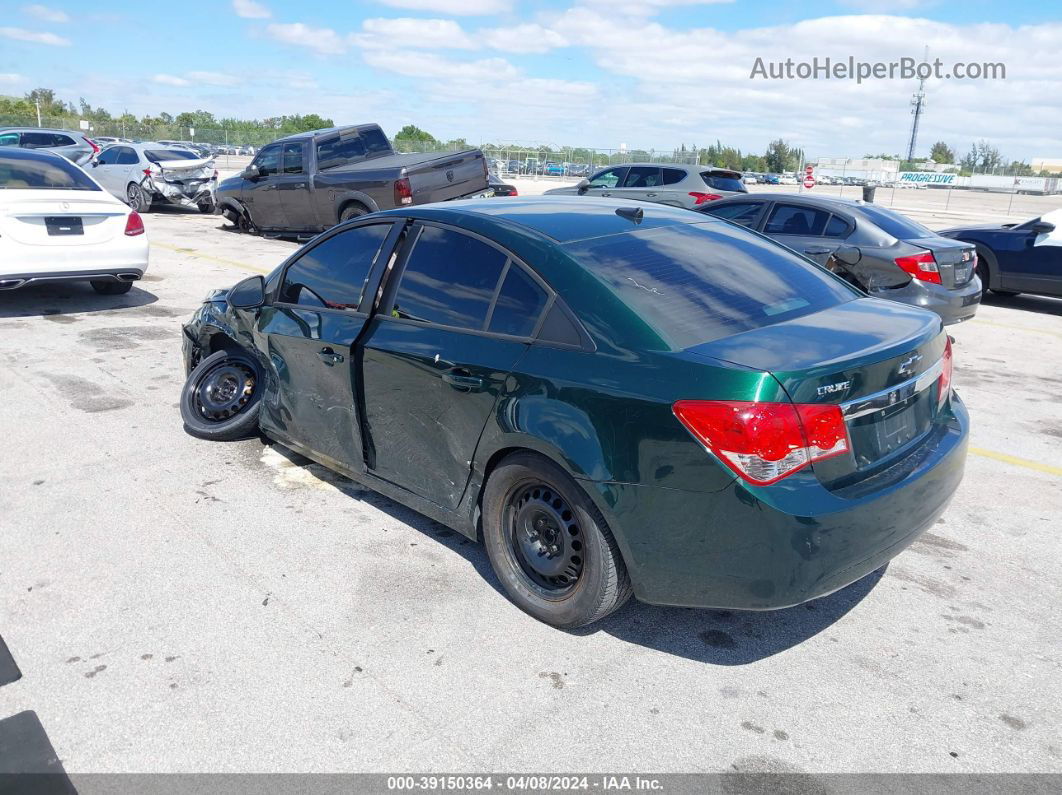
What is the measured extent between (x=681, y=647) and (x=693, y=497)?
33.1 inches

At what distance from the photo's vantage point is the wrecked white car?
64.3ft

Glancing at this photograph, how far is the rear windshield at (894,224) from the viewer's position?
338 inches

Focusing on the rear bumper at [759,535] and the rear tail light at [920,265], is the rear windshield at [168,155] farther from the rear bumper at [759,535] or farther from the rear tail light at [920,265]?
the rear bumper at [759,535]

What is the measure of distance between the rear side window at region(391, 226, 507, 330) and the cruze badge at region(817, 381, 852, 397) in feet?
4.67

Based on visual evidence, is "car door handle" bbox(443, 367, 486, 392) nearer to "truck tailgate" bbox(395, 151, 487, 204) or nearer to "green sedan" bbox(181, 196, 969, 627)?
"green sedan" bbox(181, 196, 969, 627)

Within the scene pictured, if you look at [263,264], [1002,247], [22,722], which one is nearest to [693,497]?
[22,722]

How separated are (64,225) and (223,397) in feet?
14.9

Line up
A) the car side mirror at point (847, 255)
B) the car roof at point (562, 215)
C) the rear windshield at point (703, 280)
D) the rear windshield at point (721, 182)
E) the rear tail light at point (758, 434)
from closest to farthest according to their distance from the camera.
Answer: the rear tail light at point (758, 434) < the rear windshield at point (703, 280) < the car roof at point (562, 215) < the car side mirror at point (847, 255) < the rear windshield at point (721, 182)

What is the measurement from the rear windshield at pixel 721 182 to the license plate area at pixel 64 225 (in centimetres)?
1046

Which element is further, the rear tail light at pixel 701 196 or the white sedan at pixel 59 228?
the rear tail light at pixel 701 196

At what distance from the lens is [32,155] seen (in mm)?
9305

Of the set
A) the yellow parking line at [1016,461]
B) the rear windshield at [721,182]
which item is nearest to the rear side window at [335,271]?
the yellow parking line at [1016,461]

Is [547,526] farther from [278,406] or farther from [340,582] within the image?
[278,406]

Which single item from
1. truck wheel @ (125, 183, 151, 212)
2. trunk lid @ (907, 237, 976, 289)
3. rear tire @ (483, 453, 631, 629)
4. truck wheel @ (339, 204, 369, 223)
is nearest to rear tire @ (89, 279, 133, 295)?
truck wheel @ (339, 204, 369, 223)
